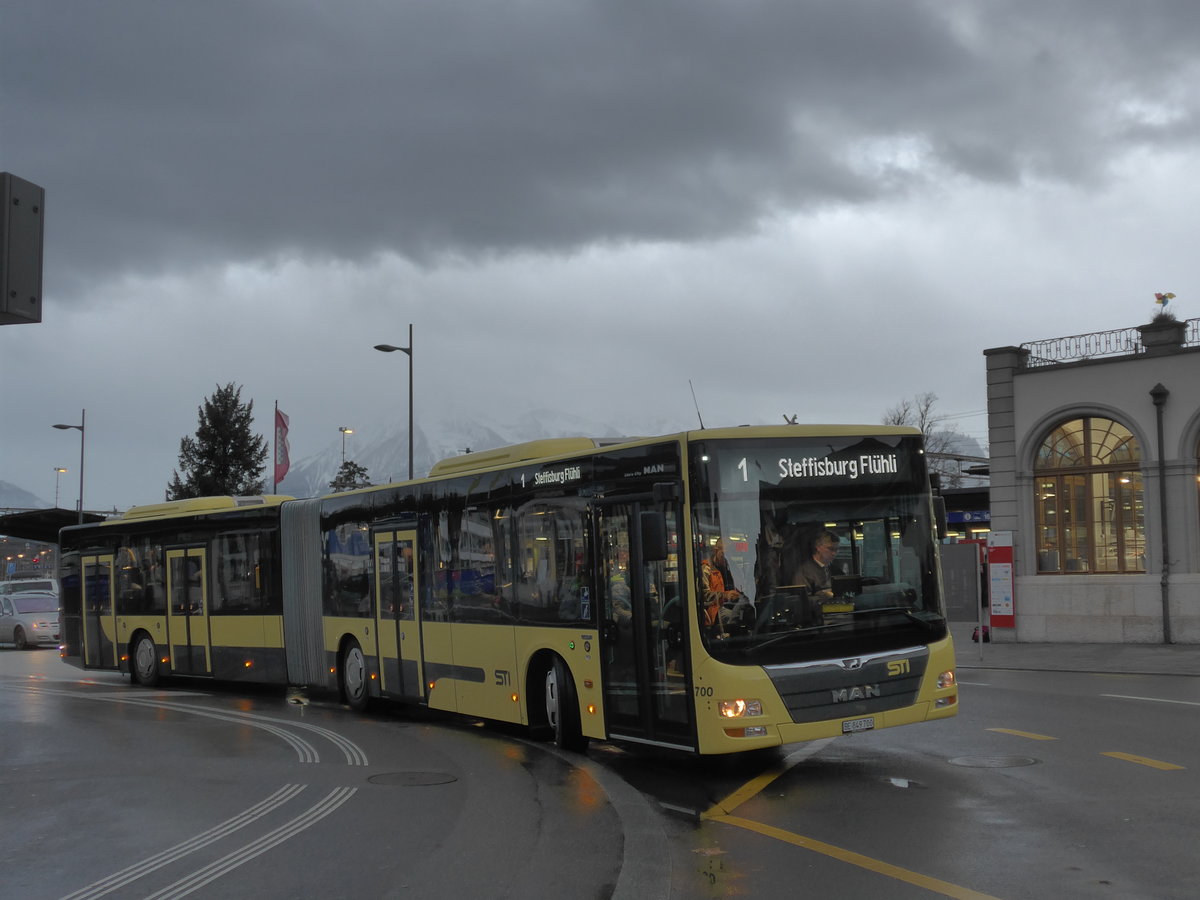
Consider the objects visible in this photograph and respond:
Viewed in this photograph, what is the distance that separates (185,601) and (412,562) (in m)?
7.01

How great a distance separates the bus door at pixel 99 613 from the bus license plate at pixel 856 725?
1656 cm

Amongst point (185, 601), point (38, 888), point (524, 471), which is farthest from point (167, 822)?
point (185, 601)

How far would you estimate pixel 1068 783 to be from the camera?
389 inches

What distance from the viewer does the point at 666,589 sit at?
10.8 m

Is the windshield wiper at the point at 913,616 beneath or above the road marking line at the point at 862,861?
above

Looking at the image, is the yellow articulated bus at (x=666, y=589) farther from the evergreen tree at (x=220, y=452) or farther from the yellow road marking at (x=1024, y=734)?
the evergreen tree at (x=220, y=452)

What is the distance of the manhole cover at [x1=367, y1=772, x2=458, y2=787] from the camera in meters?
10.8

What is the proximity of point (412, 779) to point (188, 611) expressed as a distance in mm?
11077

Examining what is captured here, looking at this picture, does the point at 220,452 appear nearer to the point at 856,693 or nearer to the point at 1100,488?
the point at 1100,488

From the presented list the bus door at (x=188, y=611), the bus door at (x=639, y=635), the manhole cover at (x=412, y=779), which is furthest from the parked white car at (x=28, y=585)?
the bus door at (x=639, y=635)

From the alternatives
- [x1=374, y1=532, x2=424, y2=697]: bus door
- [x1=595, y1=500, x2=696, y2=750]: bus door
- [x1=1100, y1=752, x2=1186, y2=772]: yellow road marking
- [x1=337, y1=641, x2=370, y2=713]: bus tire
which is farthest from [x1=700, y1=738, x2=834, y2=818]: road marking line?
[x1=337, y1=641, x2=370, y2=713]: bus tire

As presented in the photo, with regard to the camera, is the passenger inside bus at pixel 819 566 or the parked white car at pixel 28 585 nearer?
the passenger inside bus at pixel 819 566

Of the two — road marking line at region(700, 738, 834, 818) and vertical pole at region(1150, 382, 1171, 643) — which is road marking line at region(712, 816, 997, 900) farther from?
vertical pole at region(1150, 382, 1171, 643)

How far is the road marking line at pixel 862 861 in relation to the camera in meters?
6.81
